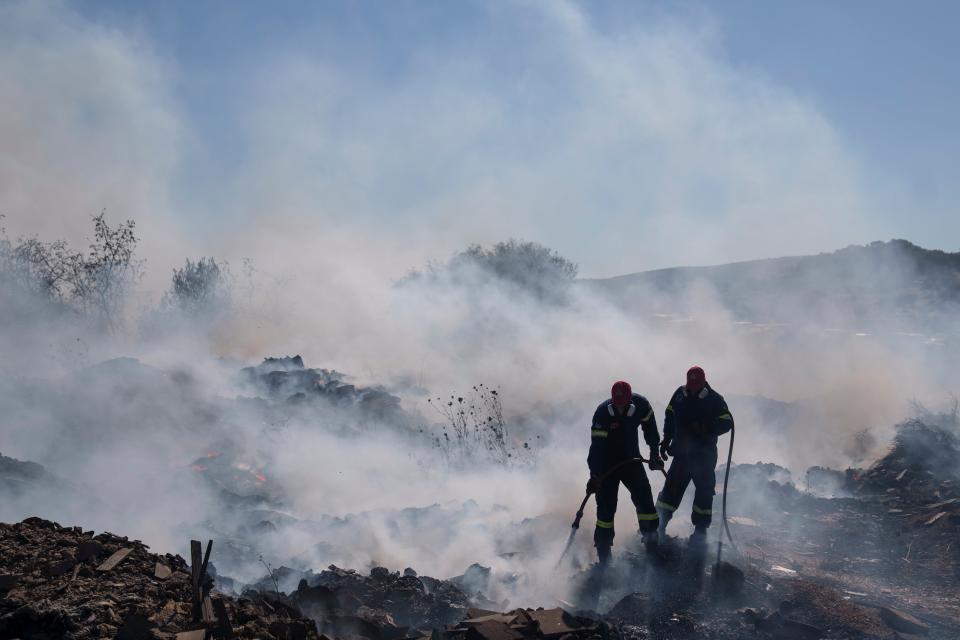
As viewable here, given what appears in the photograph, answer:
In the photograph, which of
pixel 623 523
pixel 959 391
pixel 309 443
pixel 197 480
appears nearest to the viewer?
pixel 623 523

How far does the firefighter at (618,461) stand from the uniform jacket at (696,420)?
31 cm

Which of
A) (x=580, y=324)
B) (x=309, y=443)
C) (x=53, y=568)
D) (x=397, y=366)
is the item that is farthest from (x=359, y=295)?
(x=53, y=568)

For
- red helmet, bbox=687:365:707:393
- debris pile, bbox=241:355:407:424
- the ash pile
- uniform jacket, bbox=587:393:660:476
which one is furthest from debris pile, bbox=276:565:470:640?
debris pile, bbox=241:355:407:424

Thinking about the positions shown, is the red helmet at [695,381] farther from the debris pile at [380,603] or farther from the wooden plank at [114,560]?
the wooden plank at [114,560]

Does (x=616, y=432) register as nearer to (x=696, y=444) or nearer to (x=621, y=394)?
(x=621, y=394)

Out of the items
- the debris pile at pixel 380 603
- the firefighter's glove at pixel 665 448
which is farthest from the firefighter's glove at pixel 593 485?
the debris pile at pixel 380 603

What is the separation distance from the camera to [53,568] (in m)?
4.62

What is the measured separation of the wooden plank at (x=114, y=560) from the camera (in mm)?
4758

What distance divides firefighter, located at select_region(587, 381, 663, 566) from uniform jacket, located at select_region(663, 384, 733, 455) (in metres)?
0.31

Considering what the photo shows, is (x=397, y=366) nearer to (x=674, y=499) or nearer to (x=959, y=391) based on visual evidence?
(x=674, y=499)

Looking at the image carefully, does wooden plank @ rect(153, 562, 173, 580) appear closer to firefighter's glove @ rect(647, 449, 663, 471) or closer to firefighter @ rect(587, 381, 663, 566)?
firefighter @ rect(587, 381, 663, 566)

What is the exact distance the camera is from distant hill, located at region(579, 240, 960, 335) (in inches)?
1003

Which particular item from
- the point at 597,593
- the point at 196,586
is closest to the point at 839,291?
the point at 597,593

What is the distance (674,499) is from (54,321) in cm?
2010
